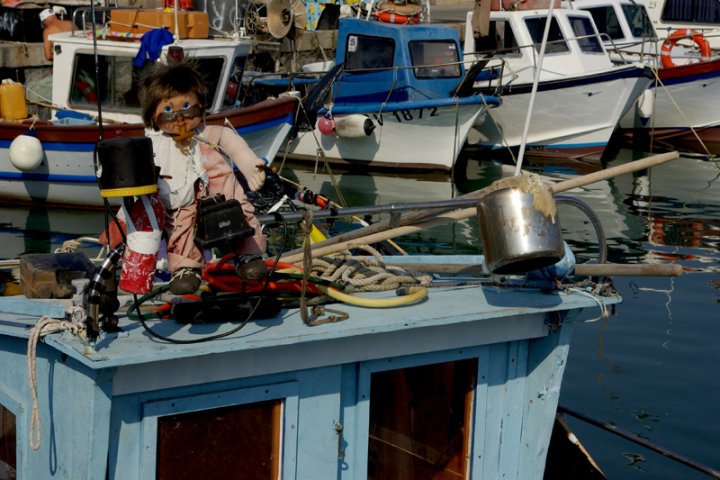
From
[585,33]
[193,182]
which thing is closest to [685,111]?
[585,33]

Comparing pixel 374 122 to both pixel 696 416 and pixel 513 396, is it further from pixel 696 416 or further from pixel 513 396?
pixel 513 396

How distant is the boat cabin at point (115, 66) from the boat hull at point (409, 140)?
3.55 m

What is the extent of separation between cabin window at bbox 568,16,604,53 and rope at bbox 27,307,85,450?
17386mm

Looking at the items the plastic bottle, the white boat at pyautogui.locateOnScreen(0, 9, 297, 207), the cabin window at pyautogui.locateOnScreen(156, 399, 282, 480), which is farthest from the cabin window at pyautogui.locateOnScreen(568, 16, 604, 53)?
the cabin window at pyautogui.locateOnScreen(156, 399, 282, 480)

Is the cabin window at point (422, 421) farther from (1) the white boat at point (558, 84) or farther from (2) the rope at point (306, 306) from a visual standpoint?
(1) the white boat at point (558, 84)

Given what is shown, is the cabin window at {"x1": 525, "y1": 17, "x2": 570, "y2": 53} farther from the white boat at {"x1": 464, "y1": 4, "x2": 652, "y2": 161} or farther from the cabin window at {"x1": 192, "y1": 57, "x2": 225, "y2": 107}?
the cabin window at {"x1": 192, "y1": 57, "x2": 225, "y2": 107}

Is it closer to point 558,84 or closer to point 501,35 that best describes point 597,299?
point 558,84

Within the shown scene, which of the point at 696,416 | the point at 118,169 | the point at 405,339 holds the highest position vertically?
the point at 118,169

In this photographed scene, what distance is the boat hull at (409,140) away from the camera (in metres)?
18.0

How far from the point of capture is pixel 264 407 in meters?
3.98

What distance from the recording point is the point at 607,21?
2159cm

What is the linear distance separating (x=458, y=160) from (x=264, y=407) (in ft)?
54.3

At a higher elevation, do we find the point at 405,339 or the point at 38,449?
the point at 405,339

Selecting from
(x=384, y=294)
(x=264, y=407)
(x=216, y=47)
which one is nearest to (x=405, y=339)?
(x=384, y=294)
